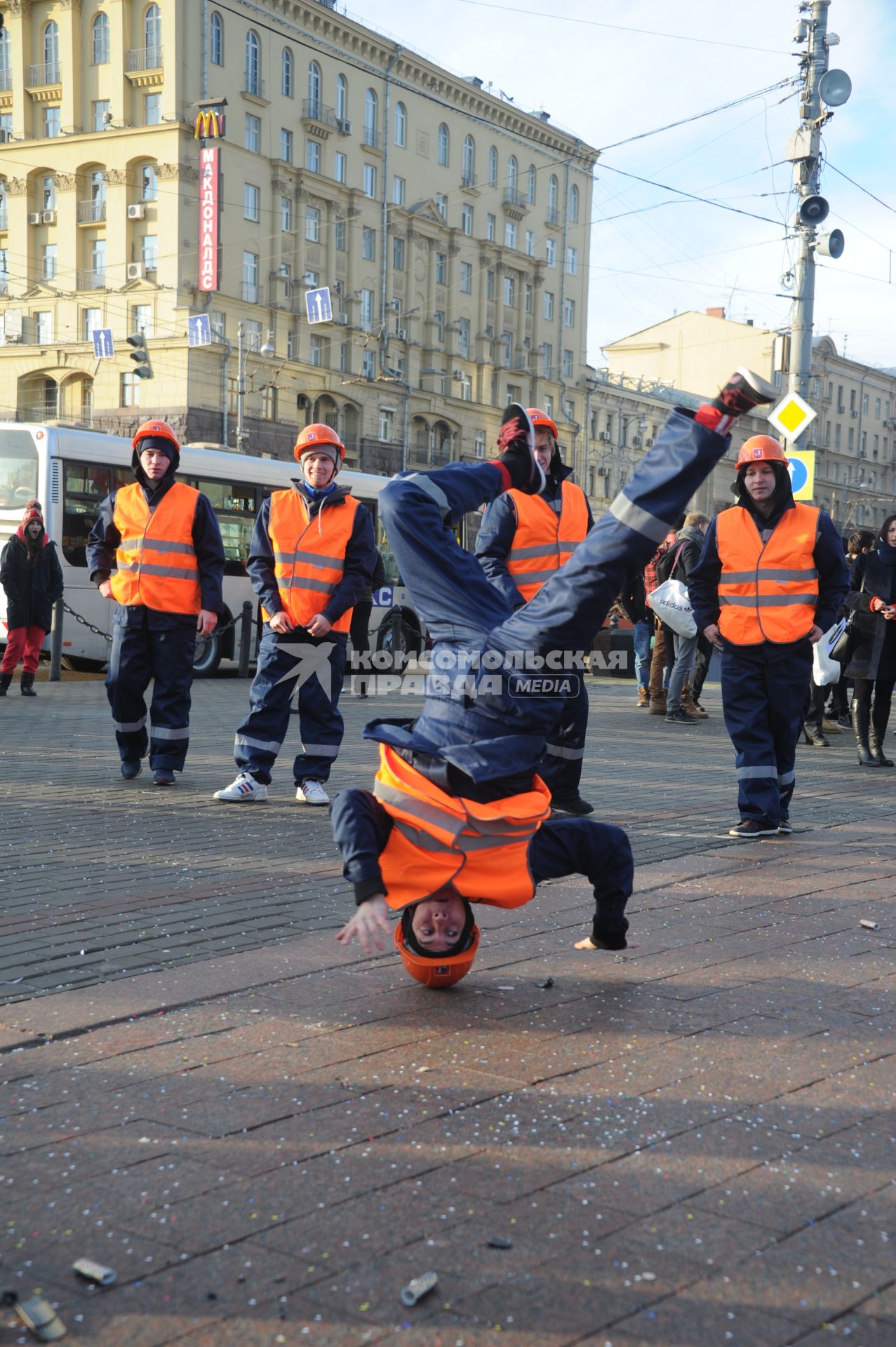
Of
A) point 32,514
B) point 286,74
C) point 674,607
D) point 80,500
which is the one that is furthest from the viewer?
point 286,74

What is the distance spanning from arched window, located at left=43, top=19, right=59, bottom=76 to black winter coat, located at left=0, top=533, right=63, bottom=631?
1902 inches

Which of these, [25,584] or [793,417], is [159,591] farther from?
[793,417]

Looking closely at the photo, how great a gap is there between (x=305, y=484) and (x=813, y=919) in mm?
4086

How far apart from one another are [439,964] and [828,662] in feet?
30.5

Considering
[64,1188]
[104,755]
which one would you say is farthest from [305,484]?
[64,1188]

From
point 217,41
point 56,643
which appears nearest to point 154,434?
point 56,643

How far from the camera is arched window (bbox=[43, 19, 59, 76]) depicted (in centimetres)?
5616

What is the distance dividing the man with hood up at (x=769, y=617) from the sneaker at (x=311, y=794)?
231 cm

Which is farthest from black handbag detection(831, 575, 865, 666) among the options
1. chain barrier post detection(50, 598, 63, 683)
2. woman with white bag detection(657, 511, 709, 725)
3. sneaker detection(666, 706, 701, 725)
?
chain barrier post detection(50, 598, 63, 683)

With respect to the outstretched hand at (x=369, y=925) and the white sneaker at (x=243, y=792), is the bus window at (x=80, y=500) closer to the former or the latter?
the white sneaker at (x=243, y=792)

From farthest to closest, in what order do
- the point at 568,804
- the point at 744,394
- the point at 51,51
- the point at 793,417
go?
the point at 51,51
the point at 793,417
the point at 568,804
the point at 744,394

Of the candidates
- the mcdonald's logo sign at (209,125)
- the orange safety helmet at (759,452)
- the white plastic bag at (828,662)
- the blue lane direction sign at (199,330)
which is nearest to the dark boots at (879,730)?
the white plastic bag at (828,662)

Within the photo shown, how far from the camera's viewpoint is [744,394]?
3.44 m

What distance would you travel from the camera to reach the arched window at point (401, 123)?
6381cm
